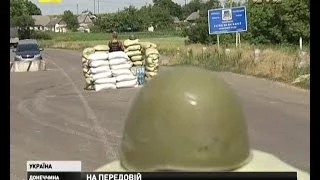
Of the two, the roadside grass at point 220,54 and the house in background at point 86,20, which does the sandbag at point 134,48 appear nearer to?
the roadside grass at point 220,54

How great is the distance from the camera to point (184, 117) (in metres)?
1.28

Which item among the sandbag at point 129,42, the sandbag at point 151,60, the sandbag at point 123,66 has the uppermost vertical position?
the sandbag at point 129,42

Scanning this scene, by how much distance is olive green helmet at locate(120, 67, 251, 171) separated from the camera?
1.28 meters

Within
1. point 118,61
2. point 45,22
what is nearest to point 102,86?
point 118,61

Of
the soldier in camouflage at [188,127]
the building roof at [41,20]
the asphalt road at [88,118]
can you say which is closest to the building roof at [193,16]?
the asphalt road at [88,118]

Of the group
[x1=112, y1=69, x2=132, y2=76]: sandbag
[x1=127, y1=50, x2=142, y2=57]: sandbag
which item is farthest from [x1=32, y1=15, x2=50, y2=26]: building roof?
[x1=112, y1=69, x2=132, y2=76]: sandbag

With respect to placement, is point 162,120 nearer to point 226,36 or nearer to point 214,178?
point 214,178

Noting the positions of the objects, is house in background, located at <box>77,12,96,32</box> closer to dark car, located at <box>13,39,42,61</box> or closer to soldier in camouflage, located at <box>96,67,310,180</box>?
dark car, located at <box>13,39,42,61</box>

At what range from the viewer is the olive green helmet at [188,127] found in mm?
1275

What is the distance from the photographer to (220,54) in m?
2.96

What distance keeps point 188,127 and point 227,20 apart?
1.59 m

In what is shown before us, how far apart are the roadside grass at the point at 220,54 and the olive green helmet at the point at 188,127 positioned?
2.39 ft

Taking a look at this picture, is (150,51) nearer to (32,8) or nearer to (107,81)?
(32,8)
